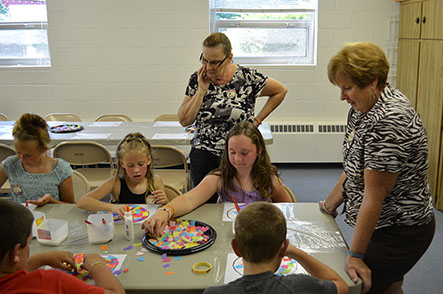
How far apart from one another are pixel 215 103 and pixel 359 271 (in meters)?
1.40

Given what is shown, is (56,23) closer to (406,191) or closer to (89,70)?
(89,70)

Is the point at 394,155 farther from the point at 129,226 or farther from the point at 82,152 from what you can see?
the point at 82,152

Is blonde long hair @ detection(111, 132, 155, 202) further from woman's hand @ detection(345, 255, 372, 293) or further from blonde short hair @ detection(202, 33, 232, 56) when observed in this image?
woman's hand @ detection(345, 255, 372, 293)

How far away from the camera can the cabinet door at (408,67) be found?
4781mm

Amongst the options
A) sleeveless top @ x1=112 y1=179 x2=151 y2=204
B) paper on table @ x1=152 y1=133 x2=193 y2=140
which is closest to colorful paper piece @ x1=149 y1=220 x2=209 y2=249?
sleeveless top @ x1=112 y1=179 x2=151 y2=204

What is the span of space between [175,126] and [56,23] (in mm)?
2143

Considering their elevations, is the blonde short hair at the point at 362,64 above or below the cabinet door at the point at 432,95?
above

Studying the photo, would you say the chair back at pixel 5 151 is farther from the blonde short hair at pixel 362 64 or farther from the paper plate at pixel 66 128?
the blonde short hair at pixel 362 64

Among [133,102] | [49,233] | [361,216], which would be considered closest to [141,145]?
[49,233]

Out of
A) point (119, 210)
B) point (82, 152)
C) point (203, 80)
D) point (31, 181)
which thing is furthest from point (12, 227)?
point (82, 152)

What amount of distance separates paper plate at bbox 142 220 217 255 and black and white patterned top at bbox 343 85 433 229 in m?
0.62

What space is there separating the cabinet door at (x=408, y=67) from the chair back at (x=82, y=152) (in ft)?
10.2

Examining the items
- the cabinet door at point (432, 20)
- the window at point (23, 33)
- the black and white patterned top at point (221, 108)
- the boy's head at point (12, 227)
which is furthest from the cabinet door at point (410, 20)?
the boy's head at point (12, 227)

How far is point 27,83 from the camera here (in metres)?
5.62
